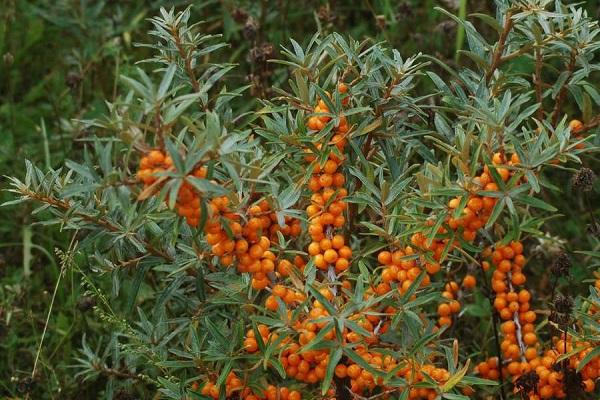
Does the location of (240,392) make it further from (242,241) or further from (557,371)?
(557,371)

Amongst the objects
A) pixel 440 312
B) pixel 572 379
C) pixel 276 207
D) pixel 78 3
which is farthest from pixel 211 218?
pixel 78 3

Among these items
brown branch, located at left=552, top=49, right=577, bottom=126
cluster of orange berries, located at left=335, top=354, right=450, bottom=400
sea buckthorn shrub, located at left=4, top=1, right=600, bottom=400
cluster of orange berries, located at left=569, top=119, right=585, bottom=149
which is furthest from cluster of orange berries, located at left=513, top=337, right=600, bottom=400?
brown branch, located at left=552, top=49, right=577, bottom=126

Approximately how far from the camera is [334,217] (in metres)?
2.13

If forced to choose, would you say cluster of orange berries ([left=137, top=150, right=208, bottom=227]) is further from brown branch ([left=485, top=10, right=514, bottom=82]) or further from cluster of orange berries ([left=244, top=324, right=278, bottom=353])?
brown branch ([left=485, top=10, right=514, bottom=82])

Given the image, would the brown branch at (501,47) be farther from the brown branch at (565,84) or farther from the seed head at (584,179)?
the seed head at (584,179)

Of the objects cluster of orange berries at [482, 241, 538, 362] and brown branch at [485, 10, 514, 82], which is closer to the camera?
brown branch at [485, 10, 514, 82]

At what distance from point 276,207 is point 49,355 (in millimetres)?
1467

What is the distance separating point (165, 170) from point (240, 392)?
730 millimetres

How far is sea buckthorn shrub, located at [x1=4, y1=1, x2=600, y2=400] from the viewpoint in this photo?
6.10 feet

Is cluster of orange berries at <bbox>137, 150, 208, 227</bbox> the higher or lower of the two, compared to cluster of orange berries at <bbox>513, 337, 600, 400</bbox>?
higher

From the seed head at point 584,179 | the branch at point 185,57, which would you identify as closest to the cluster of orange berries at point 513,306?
the seed head at point 584,179

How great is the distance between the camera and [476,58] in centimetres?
234

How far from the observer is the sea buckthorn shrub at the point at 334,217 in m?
1.86

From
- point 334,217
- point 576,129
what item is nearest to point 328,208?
point 334,217
